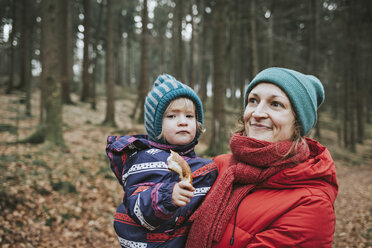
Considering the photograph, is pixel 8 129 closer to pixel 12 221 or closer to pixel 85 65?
pixel 12 221

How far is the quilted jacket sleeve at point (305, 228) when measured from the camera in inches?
48.7

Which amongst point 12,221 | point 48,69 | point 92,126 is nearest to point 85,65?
point 92,126

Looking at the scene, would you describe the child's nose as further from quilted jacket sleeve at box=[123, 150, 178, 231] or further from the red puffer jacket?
the red puffer jacket

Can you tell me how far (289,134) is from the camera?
5.22 ft

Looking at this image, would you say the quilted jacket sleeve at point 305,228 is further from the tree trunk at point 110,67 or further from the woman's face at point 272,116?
the tree trunk at point 110,67

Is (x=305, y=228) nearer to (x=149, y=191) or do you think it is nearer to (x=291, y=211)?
(x=291, y=211)

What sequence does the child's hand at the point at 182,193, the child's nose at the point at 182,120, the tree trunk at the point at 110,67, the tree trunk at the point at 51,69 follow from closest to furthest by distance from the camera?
the child's hand at the point at 182,193 < the child's nose at the point at 182,120 < the tree trunk at the point at 51,69 < the tree trunk at the point at 110,67

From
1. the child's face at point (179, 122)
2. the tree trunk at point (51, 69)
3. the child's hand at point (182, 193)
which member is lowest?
the child's hand at point (182, 193)

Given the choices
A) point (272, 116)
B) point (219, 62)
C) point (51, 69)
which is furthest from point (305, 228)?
point (51, 69)

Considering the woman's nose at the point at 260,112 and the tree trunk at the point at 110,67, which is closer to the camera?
the woman's nose at the point at 260,112

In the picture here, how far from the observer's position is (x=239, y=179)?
5.19ft

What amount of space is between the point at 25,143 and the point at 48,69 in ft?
8.14

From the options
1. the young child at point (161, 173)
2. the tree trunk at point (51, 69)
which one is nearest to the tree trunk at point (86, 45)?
the tree trunk at point (51, 69)

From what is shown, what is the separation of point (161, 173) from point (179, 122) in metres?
0.50
